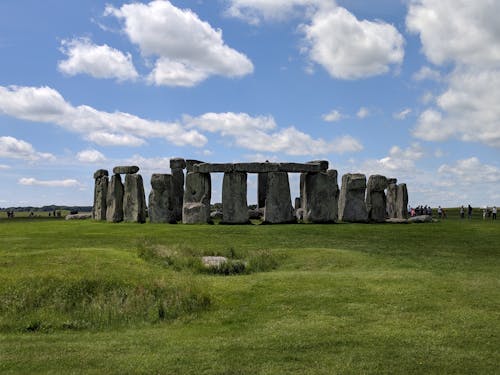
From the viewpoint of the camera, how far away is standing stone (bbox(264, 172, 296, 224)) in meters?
33.1

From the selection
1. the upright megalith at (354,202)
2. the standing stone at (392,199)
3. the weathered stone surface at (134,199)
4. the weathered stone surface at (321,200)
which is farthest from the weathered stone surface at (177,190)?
the standing stone at (392,199)

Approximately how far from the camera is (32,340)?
10.2 m

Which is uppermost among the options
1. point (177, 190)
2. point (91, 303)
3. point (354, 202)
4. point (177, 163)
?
point (177, 163)

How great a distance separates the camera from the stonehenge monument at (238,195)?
33.2 meters

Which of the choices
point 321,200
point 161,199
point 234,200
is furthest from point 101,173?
point 321,200

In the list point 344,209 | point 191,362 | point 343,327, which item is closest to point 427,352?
point 343,327

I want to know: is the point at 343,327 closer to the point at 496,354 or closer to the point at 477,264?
the point at 496,354

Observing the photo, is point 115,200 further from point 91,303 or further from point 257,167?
point 91,303

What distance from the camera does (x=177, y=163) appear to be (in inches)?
1521

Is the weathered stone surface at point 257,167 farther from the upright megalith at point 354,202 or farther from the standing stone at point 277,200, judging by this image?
the upright megalith at point 354,202

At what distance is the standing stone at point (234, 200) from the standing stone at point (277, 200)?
149 cm

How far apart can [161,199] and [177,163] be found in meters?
4.54

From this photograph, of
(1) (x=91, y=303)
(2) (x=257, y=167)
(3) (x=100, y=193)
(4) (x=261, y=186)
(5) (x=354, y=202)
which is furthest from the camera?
(4) (x=261, y=186)

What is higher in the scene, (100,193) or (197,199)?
(100,193)
